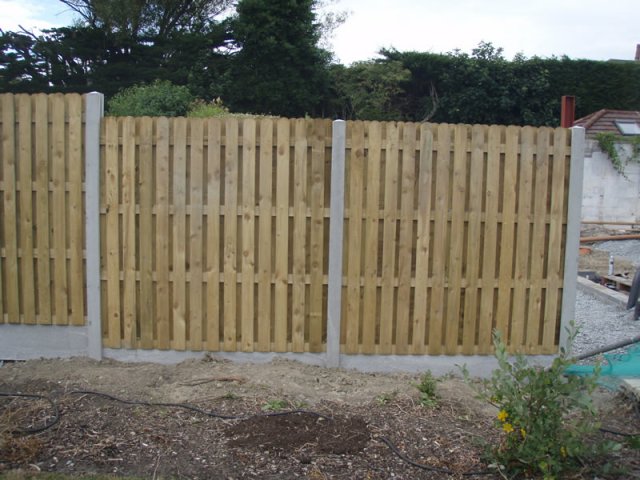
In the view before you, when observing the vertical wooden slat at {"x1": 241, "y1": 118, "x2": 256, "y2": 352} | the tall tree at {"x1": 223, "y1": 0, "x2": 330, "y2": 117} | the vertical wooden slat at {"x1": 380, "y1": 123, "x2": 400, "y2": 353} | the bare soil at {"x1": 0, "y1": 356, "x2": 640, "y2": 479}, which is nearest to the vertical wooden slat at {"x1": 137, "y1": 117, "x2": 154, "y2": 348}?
the bare soil at {"x1": 0, "y1": 356, "x2": 640, "y2": 479}

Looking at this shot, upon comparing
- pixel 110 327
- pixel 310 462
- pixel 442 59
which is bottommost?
pixel 310 462

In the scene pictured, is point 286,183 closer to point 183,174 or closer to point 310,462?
point 183,174

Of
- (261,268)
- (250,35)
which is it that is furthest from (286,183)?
(250,35)

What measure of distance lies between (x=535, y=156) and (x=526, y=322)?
1467mm

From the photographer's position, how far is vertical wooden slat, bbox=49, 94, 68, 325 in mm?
5516

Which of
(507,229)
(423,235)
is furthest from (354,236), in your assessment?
(507,229)

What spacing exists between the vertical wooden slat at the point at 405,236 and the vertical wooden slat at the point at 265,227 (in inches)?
44.4

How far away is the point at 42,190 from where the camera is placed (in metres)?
5.54

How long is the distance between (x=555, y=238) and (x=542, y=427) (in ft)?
7.77

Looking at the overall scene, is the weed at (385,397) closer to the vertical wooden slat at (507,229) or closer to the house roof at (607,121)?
the vertical wooden slat at (507,229)

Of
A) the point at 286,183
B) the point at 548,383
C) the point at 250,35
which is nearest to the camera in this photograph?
the point at 548,383

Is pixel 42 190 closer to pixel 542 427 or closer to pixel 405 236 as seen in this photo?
pixel 405 236

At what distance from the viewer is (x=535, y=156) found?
555 centimetres

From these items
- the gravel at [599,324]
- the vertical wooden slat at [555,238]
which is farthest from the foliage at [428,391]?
the gravel at [599,324]
